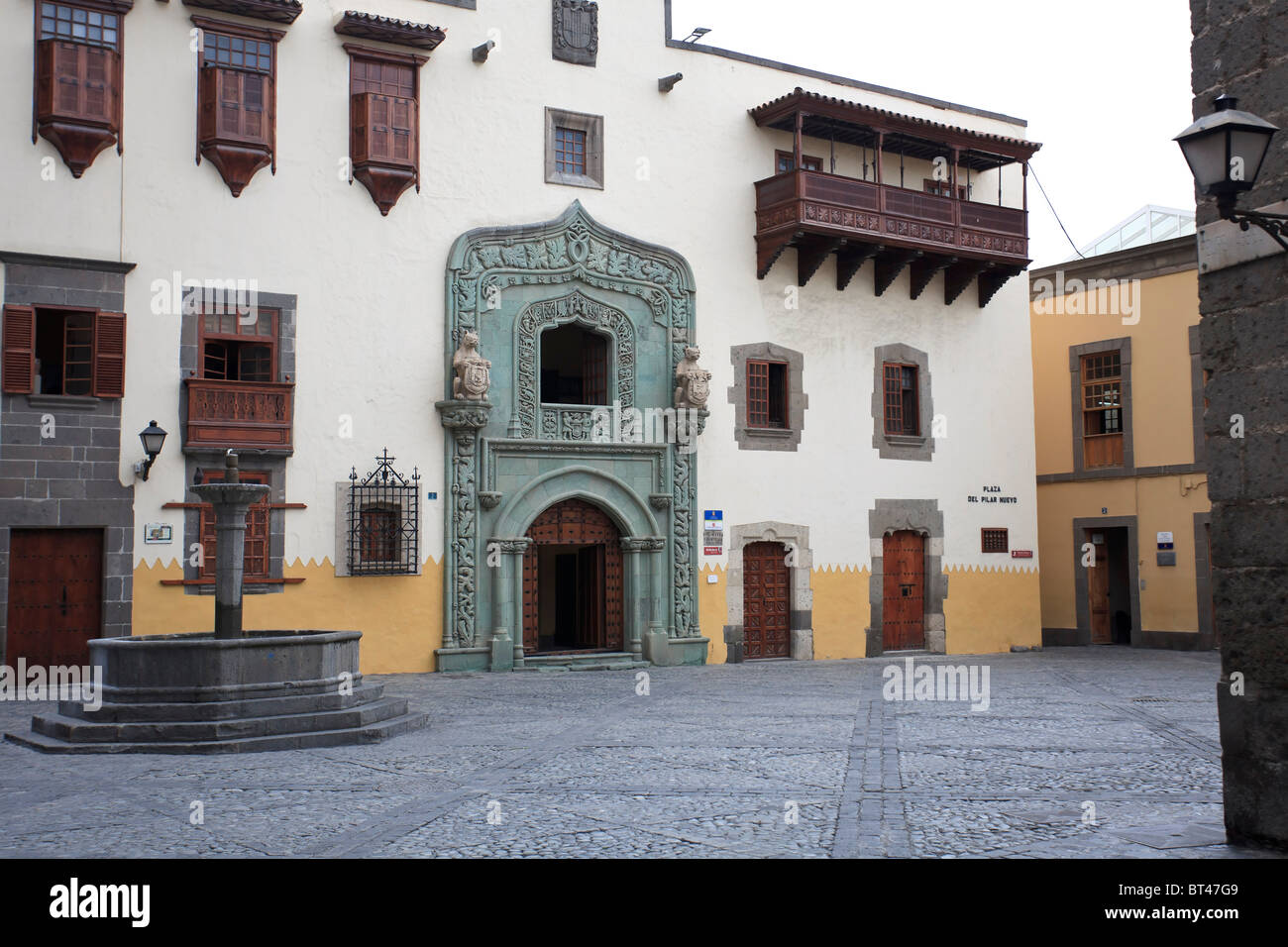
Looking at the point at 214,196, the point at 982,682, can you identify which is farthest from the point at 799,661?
the point at 214,196

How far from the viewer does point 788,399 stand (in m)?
22.2

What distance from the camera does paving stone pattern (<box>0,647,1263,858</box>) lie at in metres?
7.12

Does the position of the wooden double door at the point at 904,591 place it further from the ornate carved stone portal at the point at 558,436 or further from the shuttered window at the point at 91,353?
the shuttered window at the point at 91,353

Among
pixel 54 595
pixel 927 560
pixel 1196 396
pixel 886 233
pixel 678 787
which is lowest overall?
pixel 678 787

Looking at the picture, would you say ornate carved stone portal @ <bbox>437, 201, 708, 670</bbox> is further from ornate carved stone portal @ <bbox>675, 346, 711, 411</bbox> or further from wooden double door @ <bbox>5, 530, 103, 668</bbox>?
wooden double door @ <bbox>5, 530, 103, 668</bbox>

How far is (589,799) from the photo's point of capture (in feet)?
27.9

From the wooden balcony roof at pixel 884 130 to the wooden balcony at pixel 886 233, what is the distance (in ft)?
3.32

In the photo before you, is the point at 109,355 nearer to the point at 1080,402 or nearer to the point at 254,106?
the point at 254,106

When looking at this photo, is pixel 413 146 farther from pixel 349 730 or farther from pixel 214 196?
pixel 349 730

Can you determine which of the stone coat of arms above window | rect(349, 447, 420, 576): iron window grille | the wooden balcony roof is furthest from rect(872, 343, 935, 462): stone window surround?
rect(349, 447, 420, 576): iron window grille

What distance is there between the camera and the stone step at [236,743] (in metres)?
10.8

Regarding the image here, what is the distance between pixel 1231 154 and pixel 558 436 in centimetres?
1443

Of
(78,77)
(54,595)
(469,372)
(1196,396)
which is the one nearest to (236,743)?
(54,595)
